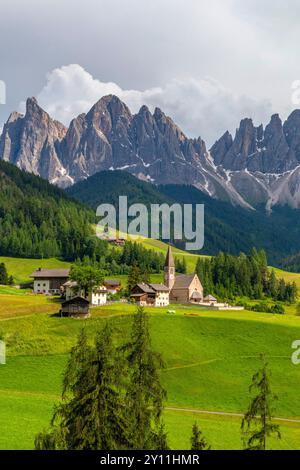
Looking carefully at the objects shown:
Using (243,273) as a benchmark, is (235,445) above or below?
below

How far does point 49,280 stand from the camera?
179 metres

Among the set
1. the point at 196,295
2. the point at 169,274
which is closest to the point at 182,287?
the point at 196,295

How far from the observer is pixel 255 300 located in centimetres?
18762

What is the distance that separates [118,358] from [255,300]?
153084 millimetres

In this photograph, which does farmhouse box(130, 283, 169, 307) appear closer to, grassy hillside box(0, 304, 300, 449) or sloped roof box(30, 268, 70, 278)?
grassy hillside box(0, 304, 300, 449)

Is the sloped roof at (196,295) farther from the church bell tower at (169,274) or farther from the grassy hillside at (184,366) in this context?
the grassy hillside at (184,366)

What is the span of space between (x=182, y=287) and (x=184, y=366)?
74.6m

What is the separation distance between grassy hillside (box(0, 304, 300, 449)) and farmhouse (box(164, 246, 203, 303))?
1494 inches

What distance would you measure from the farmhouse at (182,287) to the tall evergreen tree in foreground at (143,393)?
120 m

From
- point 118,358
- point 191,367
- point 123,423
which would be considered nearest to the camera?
point 123,423

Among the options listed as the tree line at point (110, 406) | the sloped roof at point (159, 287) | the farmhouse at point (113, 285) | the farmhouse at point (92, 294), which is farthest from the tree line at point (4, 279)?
the tree line at point (110, 406)
